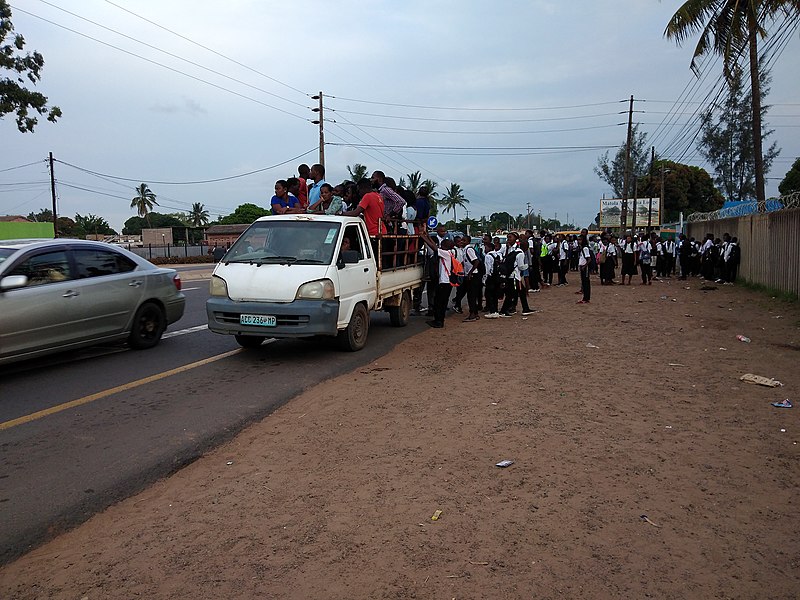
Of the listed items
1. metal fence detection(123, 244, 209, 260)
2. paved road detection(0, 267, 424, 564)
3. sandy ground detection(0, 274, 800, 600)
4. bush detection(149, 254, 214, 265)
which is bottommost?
sandy ground detection(0, 274, 800, 600)

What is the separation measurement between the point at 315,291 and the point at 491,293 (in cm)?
679

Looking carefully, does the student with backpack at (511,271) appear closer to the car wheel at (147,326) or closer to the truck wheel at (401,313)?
the truck wheel at (401,313)

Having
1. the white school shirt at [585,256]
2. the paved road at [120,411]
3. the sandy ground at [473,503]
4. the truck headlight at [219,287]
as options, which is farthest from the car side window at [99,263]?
the white school shirt at [585,256]

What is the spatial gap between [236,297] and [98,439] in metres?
3.16

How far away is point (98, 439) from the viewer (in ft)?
17.8

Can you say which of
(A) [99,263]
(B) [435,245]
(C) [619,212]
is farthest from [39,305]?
(C) [619,212]

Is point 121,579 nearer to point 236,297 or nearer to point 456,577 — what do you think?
point 456,577

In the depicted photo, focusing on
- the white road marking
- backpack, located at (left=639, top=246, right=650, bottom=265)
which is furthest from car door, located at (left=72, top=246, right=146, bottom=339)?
backpack, located at (left=639, top=246, right=650, bottom=265)

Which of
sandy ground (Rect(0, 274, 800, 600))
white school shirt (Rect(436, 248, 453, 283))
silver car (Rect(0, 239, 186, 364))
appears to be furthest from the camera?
white school shirt (Rect(436, 248, 453, 283))

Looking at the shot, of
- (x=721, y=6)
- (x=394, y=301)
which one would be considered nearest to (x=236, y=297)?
(x=394, y=301)

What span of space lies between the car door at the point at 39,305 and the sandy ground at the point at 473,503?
131 inches

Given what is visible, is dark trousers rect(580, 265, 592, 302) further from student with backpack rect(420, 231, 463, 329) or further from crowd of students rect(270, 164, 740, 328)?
student with backpack rect(420, 231, 463, 329)

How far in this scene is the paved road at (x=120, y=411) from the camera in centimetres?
434

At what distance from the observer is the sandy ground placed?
3.31 metres
